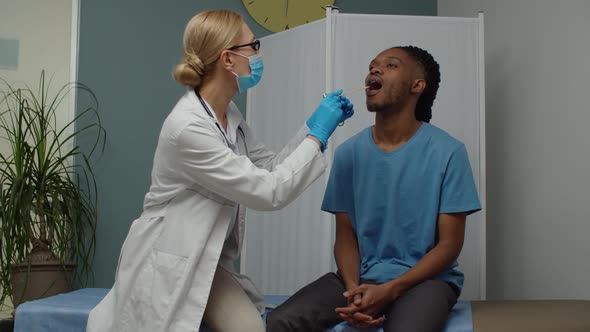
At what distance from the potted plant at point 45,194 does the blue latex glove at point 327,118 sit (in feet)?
5.88

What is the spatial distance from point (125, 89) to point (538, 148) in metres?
2.08

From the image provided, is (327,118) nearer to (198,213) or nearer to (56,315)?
(198,213)

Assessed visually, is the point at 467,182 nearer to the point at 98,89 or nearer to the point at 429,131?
the point at 429,131

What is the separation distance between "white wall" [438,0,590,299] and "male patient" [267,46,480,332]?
56cm

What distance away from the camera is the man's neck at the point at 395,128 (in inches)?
86.2

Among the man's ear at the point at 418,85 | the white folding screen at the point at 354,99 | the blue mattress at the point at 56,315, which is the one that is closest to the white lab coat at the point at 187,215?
the blue mattress at the point at 56,315

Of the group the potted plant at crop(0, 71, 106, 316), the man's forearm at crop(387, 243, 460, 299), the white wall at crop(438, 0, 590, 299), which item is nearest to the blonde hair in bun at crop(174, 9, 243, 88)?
the man's forearm at crop(387, 243, 460, 299)

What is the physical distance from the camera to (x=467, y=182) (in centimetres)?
205

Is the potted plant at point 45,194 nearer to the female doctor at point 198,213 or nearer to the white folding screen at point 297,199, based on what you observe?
the white folding screen at point 297,199

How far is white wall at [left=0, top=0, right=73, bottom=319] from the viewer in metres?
3.81

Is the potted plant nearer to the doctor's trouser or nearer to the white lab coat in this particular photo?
the white lab coat

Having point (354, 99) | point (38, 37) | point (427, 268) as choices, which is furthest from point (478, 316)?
point (38, 37)

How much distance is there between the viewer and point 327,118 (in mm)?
1966

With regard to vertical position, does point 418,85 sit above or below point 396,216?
above
